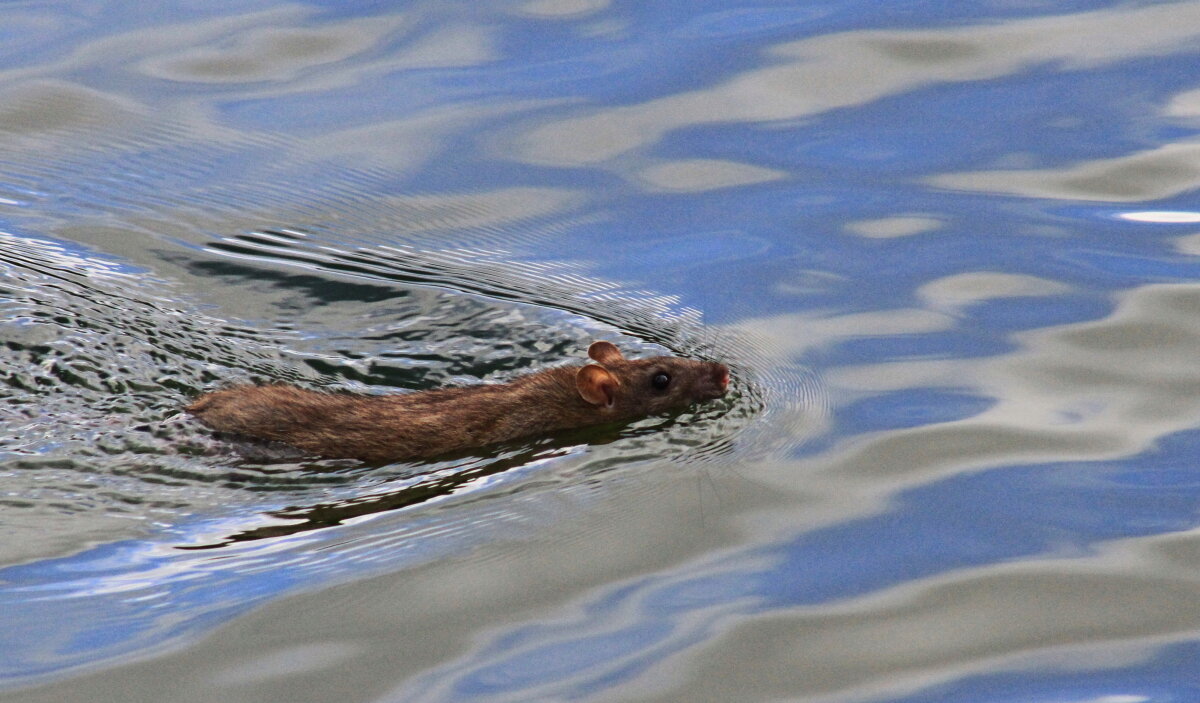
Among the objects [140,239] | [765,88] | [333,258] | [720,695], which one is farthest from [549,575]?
[765,88]

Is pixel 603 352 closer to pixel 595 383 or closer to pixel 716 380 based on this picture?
pixel 595 383

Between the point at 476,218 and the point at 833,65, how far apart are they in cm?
339

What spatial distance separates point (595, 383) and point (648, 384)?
0.31 m

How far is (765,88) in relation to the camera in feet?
36.0

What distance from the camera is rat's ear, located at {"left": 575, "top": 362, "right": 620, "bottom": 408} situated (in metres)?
7.67

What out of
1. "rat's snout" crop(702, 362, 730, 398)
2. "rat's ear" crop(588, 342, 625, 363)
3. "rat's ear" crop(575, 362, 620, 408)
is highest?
"rat's ear" crop(588, 342, 625, 363)

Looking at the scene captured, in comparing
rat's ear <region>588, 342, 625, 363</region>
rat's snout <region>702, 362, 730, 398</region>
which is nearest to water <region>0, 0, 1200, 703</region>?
rat's snout <region>702, 362, 730, 398</region>

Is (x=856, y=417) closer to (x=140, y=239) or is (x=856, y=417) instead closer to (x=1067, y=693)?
(x=1067, y=693)

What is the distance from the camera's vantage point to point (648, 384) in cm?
780

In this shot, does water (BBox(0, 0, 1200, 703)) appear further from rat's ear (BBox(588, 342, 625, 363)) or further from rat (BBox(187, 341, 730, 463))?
rat's ear (BBox(588, 342, 625, 363))

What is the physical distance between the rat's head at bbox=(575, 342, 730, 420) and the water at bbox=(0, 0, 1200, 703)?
0.13 metres

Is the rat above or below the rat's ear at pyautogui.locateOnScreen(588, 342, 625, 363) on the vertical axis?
below

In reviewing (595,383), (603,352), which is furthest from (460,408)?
(603,352)

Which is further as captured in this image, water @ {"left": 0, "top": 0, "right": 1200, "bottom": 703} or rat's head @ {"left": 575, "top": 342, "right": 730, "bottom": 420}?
rat's head @ {"left": 575, "top": 342, "right": 730, "bottom": 420}
